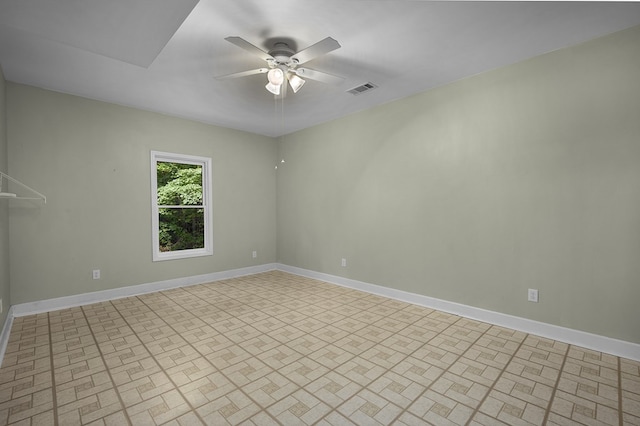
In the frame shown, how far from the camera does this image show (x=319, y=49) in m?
2.13

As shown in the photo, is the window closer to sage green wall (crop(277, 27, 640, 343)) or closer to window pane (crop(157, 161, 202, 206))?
window pane (crop(157, 161, 202, 206))

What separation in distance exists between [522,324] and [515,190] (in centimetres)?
132

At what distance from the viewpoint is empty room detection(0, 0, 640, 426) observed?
6.49ft

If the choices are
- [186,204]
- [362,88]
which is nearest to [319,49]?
[362,88]

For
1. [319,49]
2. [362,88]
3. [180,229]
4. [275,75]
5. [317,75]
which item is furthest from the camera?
[180,229]

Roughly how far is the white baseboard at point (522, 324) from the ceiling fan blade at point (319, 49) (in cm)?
294

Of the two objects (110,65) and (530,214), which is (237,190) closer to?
(110,65)

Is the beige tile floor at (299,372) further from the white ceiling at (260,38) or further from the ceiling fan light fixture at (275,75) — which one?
the white ceiling at (260,38)

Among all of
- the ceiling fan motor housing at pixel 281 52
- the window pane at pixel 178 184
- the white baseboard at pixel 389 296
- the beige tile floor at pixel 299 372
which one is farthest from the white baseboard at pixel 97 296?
the ceiling fan motor housing at pixel 281 52

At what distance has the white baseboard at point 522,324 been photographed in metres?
2.38

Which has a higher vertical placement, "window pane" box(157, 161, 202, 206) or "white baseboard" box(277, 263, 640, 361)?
"window pane" box(157, 161, 202, 206)

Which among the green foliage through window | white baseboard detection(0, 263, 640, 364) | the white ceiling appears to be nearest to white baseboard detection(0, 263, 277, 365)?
white baseboard detection(0, 263, 640, 364)

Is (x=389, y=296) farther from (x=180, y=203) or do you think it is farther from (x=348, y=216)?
(x=180, y=203)

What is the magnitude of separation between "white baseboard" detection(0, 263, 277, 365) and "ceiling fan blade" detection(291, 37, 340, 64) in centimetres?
338
